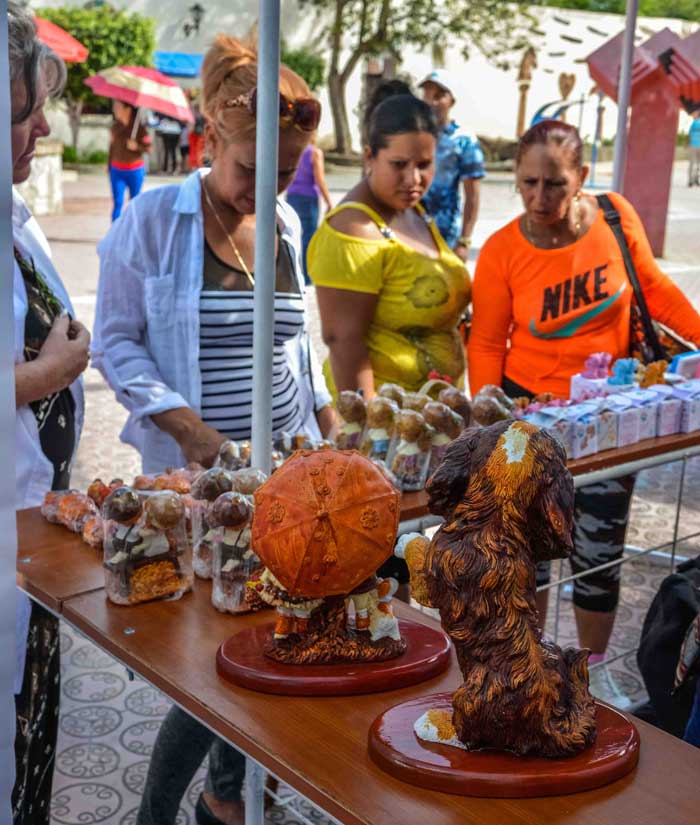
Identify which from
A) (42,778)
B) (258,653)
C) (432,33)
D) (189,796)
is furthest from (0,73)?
(432,33)

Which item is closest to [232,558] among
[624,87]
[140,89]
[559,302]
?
[559,302]

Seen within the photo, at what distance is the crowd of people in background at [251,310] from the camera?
77.3 inches

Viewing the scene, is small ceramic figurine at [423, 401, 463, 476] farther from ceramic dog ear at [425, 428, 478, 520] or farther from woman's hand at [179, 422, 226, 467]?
ceramic dog ear at [425, 428, 478, 520]

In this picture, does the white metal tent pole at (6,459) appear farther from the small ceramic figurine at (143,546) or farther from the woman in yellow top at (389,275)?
the woman in yellow top at (389,275)

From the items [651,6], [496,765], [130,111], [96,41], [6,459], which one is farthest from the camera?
[651,6]

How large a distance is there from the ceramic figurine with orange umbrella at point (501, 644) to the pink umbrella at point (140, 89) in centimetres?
1065

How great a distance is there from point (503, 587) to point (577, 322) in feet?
5.72

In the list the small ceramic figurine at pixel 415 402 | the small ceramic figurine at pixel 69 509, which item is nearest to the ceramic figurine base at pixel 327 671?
the small ceramic figurine at pixel 69 509

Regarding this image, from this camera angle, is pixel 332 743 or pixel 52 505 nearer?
pixel 332 743

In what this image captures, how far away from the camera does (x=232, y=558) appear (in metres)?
1.60

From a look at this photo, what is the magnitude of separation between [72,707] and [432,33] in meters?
22.5

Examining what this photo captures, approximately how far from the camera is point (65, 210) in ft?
46.6

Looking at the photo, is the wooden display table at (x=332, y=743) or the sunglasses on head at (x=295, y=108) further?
the sunglasses on head at (x=295, y=108)

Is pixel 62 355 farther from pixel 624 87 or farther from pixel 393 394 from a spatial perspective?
pixel 624 87
